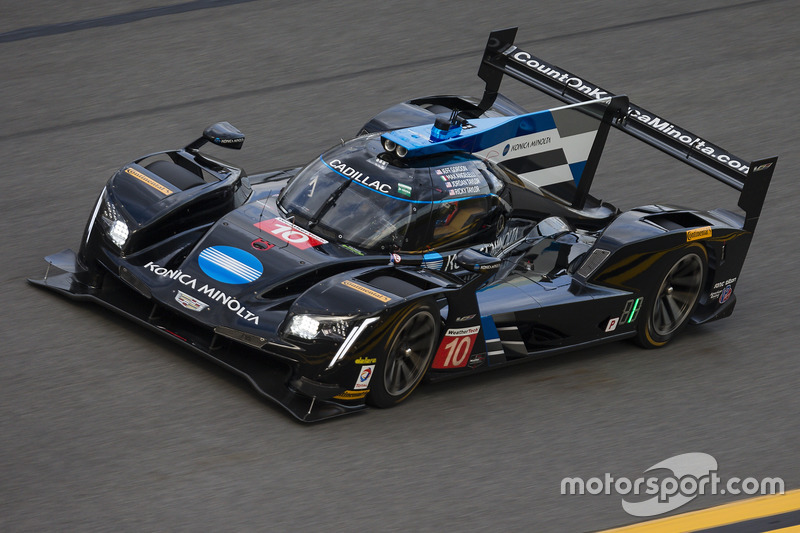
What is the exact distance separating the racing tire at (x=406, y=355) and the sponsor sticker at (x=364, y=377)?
0.04 meters

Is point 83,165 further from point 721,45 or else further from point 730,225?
point 721,45

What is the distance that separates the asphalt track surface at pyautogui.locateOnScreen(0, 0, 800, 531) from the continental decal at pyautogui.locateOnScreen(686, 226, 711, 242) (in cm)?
83

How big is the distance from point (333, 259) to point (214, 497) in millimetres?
1968

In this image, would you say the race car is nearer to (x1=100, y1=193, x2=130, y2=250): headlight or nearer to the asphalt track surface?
(x1=100, y1=193, x2=130, y2=250): headlight

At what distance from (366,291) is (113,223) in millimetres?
2011

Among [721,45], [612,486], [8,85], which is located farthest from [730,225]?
[8,85]

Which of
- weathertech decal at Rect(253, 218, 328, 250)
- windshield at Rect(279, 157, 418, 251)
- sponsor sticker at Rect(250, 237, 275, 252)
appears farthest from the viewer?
windshield at Rect(279, 157, 418, 251)

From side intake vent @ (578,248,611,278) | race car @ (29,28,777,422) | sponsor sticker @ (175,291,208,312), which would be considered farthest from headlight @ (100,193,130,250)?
side intake vent @ (578,248,611,278)

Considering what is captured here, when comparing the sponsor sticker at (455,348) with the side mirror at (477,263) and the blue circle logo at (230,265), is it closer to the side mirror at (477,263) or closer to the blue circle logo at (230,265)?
the side mirror at (477,263)

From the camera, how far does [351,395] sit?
6.36m

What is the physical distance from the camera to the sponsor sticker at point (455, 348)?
6.74 m

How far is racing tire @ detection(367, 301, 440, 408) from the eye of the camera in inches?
251

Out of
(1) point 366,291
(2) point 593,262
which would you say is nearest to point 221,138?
(1) point 366,291

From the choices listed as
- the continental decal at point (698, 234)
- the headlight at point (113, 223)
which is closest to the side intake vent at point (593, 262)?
the continental decal at point (698, 234)
